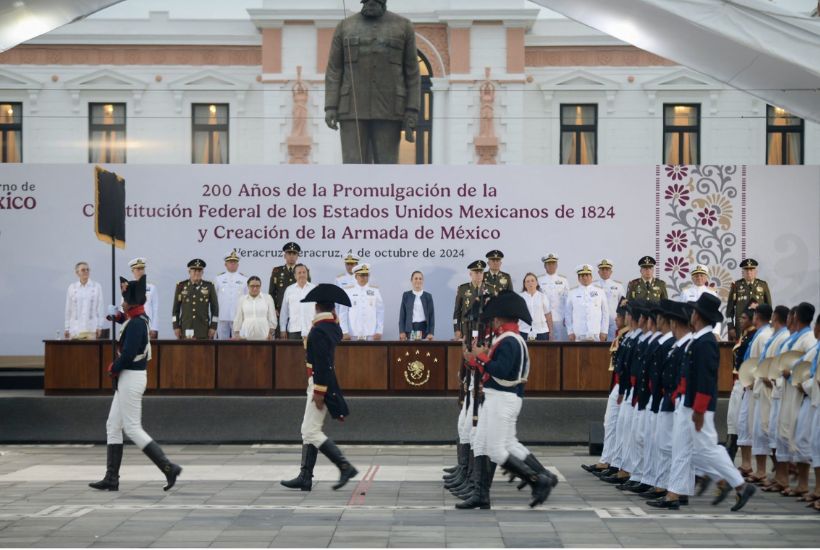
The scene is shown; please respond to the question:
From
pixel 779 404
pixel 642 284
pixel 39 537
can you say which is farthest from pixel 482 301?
pixel 642 284

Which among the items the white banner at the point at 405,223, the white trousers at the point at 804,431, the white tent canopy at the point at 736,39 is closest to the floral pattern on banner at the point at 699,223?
the white banner at the point at 405,223

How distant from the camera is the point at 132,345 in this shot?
11562mm

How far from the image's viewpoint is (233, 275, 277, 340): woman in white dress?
1786cm

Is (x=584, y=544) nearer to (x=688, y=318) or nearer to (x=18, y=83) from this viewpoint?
(x=688, y=318)

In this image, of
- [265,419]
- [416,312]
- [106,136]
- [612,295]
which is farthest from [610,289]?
[106,136]

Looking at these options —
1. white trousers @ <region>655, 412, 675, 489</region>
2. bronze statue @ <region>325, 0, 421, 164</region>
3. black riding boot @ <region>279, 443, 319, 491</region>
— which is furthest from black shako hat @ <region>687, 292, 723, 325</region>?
bronze statue @ <region>325, 0, 421, 164</region>

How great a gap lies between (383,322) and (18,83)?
6.69 m

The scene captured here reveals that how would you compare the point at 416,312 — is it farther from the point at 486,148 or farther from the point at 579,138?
the point at 579,138

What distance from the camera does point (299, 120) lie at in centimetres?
2050

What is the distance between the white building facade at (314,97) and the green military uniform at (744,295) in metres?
2.12

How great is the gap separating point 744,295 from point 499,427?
8500 mm

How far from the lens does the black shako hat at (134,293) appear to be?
11.8 metres

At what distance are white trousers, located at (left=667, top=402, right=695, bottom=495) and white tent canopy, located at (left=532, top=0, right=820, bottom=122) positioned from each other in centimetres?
532

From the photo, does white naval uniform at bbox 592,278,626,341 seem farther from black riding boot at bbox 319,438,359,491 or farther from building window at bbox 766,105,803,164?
black riding boot at bbox 319,438,359,491
